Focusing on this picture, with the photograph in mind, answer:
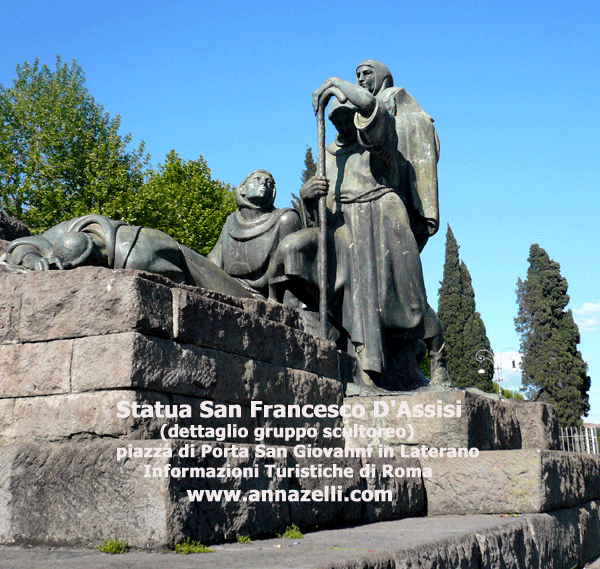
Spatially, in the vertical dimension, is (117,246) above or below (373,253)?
below

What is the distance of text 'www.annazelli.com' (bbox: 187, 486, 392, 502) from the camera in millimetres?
3188

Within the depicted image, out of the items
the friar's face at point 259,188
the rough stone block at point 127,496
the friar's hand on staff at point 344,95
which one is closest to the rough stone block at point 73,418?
the rough stone block at point 127,496

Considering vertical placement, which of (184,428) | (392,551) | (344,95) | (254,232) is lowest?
(392,551)

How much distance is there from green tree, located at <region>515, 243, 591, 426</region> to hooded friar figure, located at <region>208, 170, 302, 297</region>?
28804 millimetres

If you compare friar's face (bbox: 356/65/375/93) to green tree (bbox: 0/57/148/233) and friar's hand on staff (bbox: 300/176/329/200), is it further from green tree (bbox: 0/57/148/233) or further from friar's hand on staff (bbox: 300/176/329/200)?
green tree (bbox: 0/57/148/233)

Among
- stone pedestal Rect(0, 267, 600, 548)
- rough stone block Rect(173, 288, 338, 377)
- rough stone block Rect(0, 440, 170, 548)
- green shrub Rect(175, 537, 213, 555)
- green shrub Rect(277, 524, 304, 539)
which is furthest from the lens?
rough stone block Rect(173, 288, 338, 377)

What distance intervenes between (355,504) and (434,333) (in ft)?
9.88

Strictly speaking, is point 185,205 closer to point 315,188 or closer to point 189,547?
point 315,188

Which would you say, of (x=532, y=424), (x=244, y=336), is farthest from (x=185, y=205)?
(x=244, y=336)

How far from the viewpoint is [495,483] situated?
4984 mm

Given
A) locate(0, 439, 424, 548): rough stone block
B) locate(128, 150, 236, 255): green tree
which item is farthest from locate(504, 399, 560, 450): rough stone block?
locate(128, 150, 236, 255): green tree

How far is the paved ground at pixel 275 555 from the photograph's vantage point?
2.64 m

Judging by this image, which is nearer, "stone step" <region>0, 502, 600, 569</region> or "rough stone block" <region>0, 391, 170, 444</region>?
"stone step" <region>0, 502, 600, 569</region>

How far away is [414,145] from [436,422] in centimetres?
318
